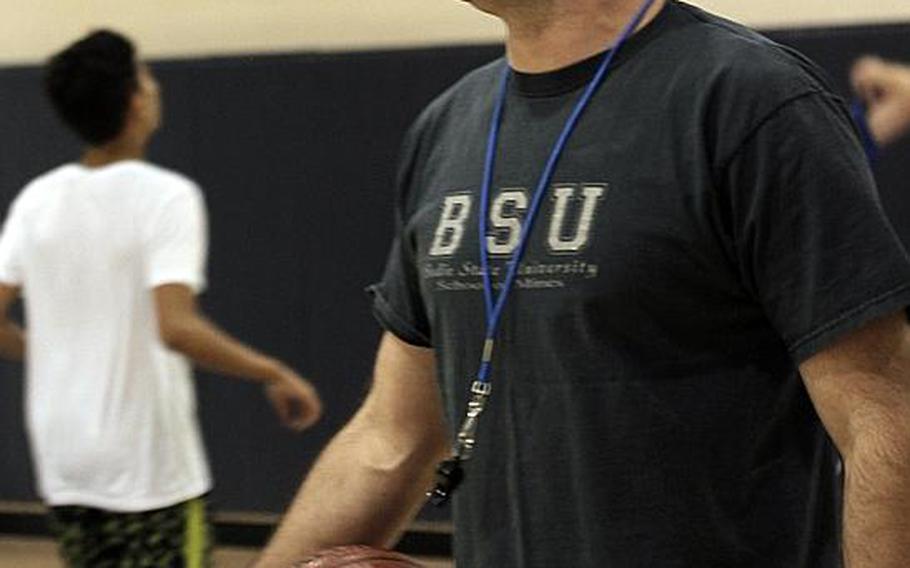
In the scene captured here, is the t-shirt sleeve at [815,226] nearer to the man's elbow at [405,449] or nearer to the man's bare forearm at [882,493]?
the man's bare forearm at [882,493]

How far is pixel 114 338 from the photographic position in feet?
12.5

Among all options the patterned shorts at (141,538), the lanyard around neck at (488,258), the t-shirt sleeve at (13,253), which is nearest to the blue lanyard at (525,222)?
the lanyard around neck at (488,258)

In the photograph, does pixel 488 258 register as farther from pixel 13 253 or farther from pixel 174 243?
pixel 13 253

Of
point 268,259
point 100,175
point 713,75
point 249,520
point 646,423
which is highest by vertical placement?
point 713,75

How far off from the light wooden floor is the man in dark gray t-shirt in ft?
15.5

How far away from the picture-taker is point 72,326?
3871mm

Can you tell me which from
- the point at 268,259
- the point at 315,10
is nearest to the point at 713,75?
the point at 268,259

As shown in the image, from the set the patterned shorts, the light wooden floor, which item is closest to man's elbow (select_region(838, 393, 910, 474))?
the patterned shorts

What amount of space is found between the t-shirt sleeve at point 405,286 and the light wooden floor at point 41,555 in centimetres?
447

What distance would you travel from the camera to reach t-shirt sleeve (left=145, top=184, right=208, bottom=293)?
3738 mm

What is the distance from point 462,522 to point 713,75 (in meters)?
0.59

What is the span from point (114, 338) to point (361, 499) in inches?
74.5

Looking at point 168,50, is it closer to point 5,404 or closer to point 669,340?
point 5,404

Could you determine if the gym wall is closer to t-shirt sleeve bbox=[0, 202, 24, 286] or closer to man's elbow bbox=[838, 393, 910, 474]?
t-shirt sleeve bbox=[0, 202, 24, 286]
